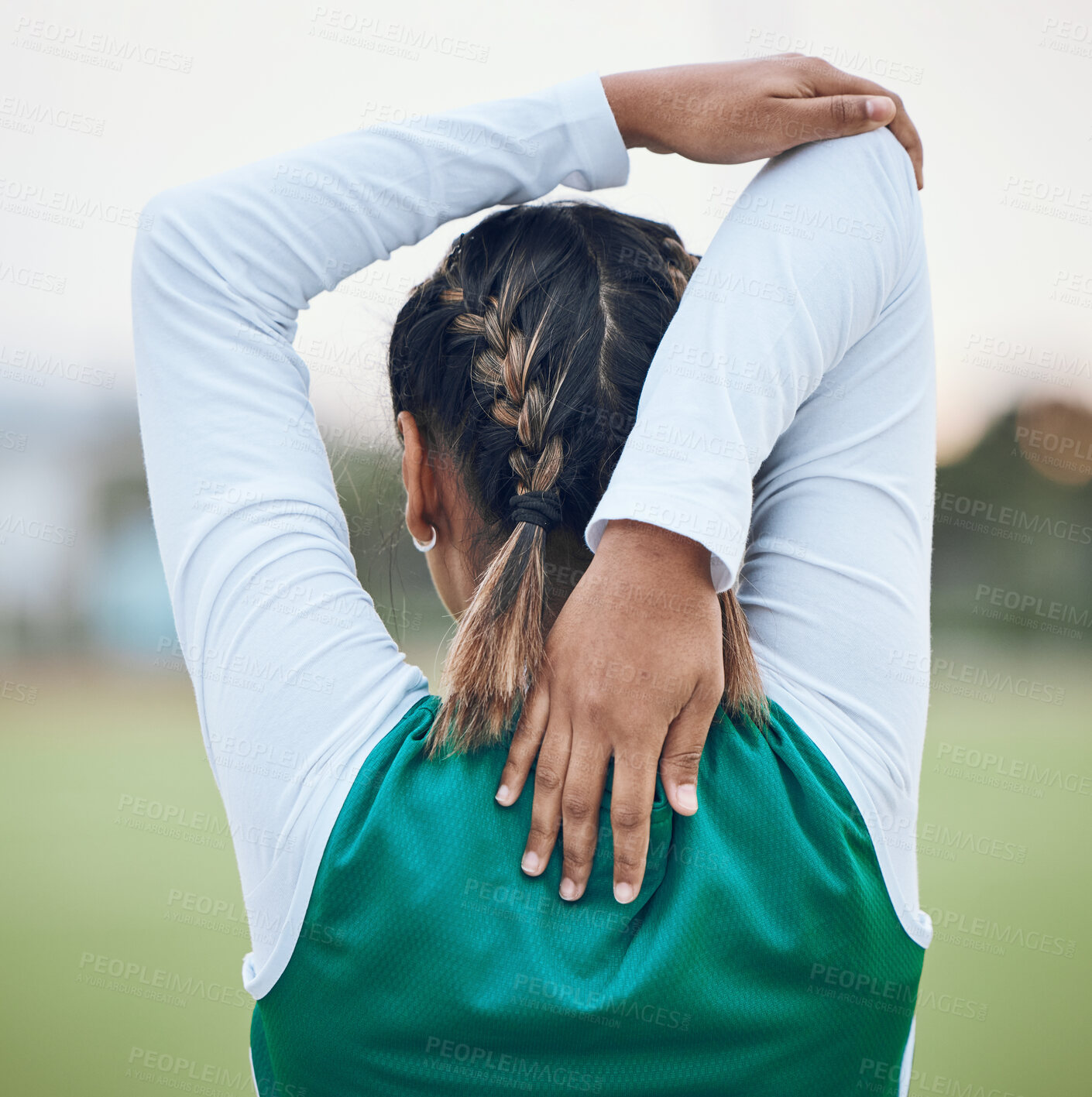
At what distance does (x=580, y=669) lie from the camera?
548mm

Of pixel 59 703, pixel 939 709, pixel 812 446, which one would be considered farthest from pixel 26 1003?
pixel 939 709

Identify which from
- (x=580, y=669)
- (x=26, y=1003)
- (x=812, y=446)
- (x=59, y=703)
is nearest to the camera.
Result: (x=580, y=669)

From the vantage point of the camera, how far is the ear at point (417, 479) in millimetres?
762

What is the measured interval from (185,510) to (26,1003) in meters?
3.40

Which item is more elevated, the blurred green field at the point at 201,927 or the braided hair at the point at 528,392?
the braided hair at the point at 528,392

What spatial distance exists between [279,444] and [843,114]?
49cm

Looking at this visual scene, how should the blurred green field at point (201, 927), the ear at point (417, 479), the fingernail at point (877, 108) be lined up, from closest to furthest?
1. the fingernail at point (877, 108)
2. the ear at point (417, 479)
3. the blurred green field at point (201, 927)

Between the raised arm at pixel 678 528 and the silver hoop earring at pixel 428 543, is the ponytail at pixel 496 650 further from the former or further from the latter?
the silver hoop earring at pixel 428 543

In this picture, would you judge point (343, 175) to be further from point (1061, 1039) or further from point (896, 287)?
point (1061, 1039)

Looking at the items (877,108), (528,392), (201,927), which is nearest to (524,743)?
(528,392)

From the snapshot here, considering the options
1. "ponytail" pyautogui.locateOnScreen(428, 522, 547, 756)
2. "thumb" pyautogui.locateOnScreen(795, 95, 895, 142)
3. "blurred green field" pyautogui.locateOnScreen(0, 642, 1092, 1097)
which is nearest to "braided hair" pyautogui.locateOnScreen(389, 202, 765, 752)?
"ponytail" pyautogui.locateOnScreen(428, 522, 547, 756)

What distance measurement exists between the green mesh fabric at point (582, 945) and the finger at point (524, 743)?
1cm

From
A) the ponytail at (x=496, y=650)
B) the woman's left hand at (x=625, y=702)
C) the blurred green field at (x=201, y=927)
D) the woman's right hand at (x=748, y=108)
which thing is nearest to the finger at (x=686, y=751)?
the woman's left hand at (x=625, y=702)

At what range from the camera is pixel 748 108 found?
2.27ft
